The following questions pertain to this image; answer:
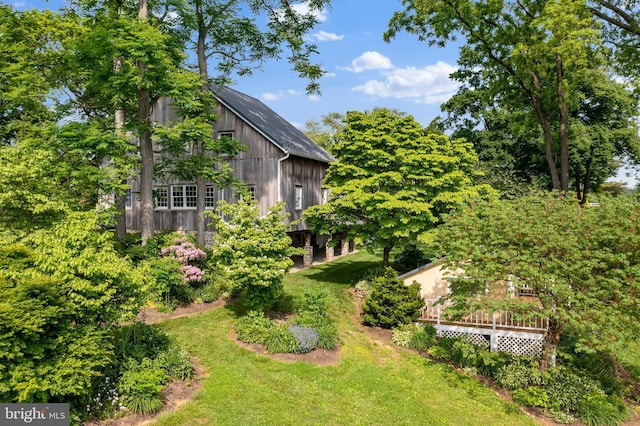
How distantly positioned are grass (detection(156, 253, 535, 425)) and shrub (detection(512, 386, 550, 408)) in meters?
0.50

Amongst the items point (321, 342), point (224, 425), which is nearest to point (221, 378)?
point (224, 425)

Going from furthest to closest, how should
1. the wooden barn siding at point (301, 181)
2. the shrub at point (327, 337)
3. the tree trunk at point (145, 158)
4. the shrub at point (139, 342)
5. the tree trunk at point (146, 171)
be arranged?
the wooden barn siding at point (301, 181) → the tree trunk at point (146, 171) → the tree trunk at point (145, 158) → the shrub at point (327, 337) → the shrub at point (139, 342)

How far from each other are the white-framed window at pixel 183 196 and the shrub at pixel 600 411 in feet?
68.5

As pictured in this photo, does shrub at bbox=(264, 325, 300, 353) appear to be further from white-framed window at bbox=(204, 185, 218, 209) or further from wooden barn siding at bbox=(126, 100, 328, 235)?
white-framed window at bbox=(204, 185, 218, 209)

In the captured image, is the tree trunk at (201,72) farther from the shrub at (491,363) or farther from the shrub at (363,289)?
the shrub at (491,363)

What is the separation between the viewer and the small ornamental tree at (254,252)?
43.8 feet

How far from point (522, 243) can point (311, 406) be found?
841 centimetres

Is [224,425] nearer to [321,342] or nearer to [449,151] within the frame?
[321,342]

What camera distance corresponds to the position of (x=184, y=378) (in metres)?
10.5

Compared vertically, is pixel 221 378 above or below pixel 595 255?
below

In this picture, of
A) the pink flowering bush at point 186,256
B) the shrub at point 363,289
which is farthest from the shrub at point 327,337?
the pink flowering bush at point 186,256

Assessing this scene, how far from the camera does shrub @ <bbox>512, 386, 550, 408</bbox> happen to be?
1188cm

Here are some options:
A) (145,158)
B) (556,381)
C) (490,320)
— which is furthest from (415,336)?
(145,158)

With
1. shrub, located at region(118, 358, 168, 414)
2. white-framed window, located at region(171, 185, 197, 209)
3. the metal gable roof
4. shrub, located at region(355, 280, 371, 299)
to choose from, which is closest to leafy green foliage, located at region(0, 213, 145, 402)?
shrub, located at region(118, 358, 168, 414)
